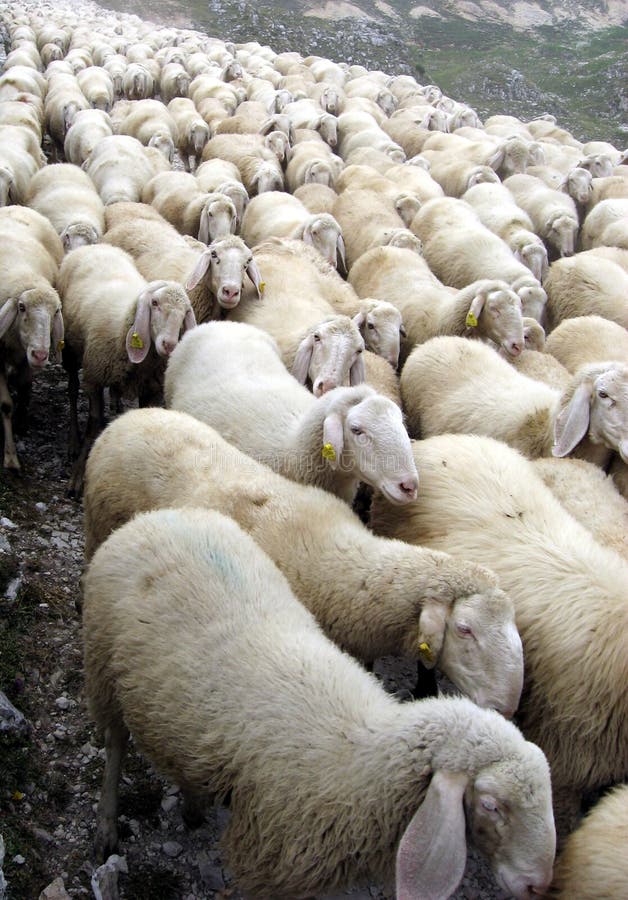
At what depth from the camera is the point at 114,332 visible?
6.45 m

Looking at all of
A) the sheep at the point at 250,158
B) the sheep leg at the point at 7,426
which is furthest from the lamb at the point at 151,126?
the sheep leg at the point at 7,426

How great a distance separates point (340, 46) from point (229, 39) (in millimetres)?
4179

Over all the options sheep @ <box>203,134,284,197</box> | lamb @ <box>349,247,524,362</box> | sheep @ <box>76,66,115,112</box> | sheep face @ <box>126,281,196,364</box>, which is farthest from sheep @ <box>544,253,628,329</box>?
sheep @ <box>76,66,115,112</box>

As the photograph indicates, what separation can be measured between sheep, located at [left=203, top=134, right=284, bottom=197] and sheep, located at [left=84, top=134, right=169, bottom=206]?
36.9 inches

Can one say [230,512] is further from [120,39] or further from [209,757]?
[120,39]

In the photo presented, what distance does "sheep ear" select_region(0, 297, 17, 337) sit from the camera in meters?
6.21

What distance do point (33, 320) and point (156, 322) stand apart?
0.93 metres

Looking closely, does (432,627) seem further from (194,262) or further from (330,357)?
(194,262)

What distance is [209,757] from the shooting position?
2.99 m

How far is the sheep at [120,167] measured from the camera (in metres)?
10.4

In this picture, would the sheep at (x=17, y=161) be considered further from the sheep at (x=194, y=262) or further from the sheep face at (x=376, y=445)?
the sheep face at (x=376, y=445)

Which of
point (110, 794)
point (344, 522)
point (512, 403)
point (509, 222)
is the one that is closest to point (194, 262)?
point (512, 403)

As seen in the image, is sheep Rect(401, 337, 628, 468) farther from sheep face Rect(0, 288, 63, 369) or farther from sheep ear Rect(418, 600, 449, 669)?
sheep face Rect(0, 288, 63, 369)

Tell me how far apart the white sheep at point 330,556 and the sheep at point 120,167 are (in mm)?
6593
